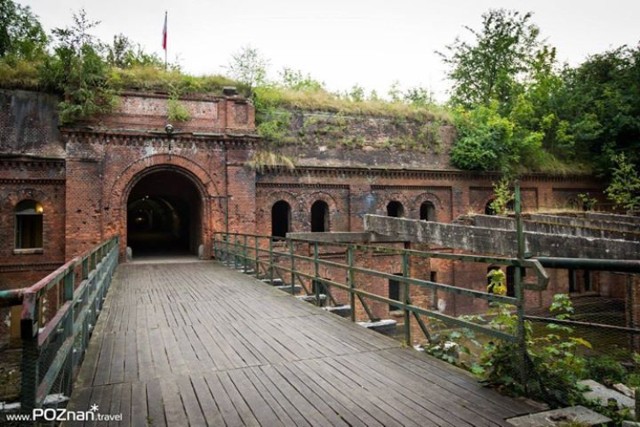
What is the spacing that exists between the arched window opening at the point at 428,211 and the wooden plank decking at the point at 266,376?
1384cm

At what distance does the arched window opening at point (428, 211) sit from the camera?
20016 millimetres

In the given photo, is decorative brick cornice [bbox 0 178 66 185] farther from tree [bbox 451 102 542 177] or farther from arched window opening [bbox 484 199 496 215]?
arched window opening [bbox 484 199 496 215]

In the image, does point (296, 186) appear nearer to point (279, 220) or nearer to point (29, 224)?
point (279, 220)

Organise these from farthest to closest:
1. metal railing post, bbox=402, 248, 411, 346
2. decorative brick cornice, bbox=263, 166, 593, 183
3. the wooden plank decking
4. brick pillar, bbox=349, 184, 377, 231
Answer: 1. brick pillar, bbox=349, 184, 377, 231
2. decorative brick cornice, bbox=263, 166, 593, 183
3. metal railing post, bbox=402, 248, 411, 346
4. the wooden plank decking

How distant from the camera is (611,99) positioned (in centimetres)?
2291

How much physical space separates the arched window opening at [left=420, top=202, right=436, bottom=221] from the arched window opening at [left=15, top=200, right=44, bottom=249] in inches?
614

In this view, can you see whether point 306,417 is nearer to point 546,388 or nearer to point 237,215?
point 546,388

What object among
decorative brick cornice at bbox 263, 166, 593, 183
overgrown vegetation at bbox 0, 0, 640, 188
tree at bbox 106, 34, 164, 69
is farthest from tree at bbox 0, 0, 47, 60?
decorative brick cornice at bbox 263, 166, 593, 183

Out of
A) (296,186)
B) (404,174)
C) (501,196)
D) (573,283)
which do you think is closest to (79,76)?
(296,186)

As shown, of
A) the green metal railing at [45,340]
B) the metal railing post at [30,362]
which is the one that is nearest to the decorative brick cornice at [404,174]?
the green metal railing at [45,340]

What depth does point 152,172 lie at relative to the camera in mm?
16250

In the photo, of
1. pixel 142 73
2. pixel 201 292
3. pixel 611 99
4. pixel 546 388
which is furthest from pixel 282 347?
pixel 611 99

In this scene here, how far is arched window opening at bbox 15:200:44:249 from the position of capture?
50.1ft

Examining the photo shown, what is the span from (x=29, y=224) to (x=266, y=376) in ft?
49.8
